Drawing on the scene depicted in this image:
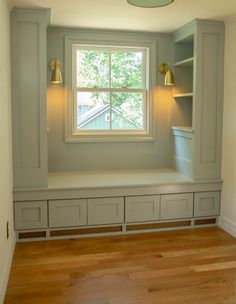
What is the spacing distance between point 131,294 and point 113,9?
253 centimetres

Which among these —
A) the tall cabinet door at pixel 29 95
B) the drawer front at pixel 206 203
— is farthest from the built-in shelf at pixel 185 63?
the tall cabinet door at pixel 29 95

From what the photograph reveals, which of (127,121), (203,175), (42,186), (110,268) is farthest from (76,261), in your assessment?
(127,121)

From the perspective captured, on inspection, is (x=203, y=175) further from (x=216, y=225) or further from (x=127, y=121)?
(x=127, y=121)

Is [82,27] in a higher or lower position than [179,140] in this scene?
higher

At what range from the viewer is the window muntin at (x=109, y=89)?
427 centimetres

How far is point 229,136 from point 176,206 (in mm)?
962

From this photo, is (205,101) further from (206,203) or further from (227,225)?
(227,225)

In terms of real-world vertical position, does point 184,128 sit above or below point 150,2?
below

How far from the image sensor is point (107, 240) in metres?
3.59

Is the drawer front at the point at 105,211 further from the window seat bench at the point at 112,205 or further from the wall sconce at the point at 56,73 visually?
the wall sconce at the point at 56,73

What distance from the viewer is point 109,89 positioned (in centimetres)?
433

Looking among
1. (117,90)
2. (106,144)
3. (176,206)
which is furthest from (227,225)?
(117,90)

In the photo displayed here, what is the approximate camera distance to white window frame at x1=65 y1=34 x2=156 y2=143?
4.16 meters

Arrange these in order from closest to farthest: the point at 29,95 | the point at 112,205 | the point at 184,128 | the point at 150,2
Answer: the point at 150,2
the point at 29,95
the point at 112,205
the point at 184,128
